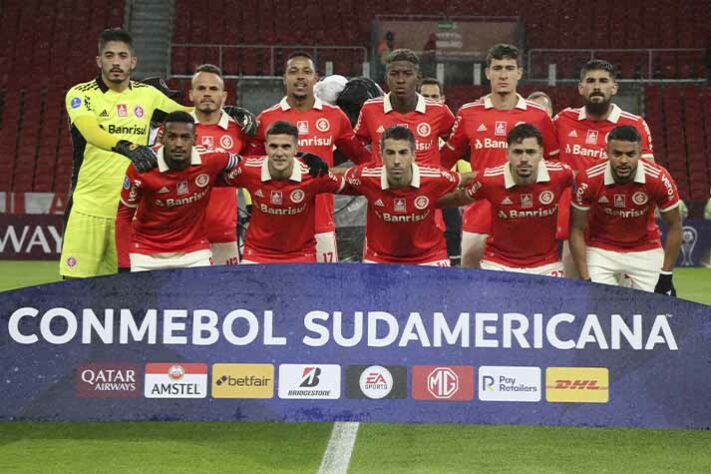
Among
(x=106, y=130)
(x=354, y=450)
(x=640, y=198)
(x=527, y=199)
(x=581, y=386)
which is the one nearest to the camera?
(x=581, y=386)

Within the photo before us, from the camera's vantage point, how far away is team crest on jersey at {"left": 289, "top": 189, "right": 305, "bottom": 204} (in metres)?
5.82

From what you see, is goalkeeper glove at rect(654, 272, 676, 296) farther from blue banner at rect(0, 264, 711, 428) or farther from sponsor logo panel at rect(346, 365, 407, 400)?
sponsor logo panel at rect(346, 365, 407, 400)

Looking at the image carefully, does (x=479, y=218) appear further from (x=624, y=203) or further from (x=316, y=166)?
A: (x=316, y=166)

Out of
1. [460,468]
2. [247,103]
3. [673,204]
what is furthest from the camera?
[247,103]

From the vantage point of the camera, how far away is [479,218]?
6625mm

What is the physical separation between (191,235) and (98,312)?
56.7 inches

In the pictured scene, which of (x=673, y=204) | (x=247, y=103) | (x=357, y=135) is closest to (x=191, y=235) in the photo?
(x=357, y=135)

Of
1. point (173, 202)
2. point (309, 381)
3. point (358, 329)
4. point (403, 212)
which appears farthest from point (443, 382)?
point (173, 202)

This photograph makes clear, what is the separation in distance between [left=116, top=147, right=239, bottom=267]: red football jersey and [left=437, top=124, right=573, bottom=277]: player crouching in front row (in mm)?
1170

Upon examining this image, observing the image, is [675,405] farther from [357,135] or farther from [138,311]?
[357,135]

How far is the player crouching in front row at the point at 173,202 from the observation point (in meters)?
5.67

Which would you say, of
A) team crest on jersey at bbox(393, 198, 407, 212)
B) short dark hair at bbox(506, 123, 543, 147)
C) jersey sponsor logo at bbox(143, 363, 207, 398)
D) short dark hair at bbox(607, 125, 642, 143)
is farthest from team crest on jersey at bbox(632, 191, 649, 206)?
jersey sponsor logo at bbox(143, 363, 207, 398)

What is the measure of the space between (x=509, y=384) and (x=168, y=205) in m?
2.13

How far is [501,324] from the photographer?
14.8 feet
